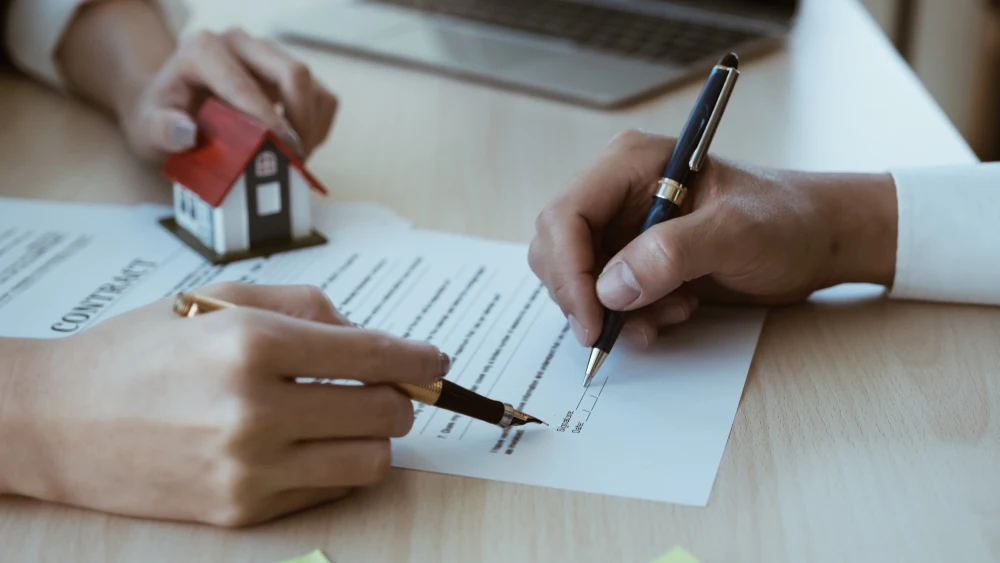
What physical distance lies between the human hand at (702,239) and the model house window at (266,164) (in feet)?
0.82

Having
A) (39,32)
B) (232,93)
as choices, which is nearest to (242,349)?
(232,93)

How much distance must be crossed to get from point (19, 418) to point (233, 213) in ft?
1.07

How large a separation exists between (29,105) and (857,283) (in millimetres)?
963

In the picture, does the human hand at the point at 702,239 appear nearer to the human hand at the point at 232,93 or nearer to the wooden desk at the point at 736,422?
the wooden desk at the point at 736,422

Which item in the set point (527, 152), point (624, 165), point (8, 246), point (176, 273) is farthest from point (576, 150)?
point (8, 246)

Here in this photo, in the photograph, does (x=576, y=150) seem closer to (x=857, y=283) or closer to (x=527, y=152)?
(x=527, y=152)

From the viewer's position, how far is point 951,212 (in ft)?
2.72

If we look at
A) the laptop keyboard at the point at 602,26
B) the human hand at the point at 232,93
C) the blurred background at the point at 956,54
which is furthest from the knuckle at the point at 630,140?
the blurred background at the point at 956,54

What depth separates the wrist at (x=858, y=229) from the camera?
80cm

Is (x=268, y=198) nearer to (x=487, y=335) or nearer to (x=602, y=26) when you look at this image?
(x=487, y=335)

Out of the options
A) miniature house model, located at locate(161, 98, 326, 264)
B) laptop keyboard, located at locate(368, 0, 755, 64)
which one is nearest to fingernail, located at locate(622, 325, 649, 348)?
miniature house model, located at locate(161, 98, 326, 264)

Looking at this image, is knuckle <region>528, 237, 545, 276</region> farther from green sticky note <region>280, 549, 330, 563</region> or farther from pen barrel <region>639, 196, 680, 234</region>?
green sticky note <region>280, 549, 330, 563</region>

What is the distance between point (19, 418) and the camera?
57 centimetres

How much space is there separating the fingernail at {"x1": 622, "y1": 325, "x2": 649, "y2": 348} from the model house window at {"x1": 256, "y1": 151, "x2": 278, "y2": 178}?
1.11 ft
